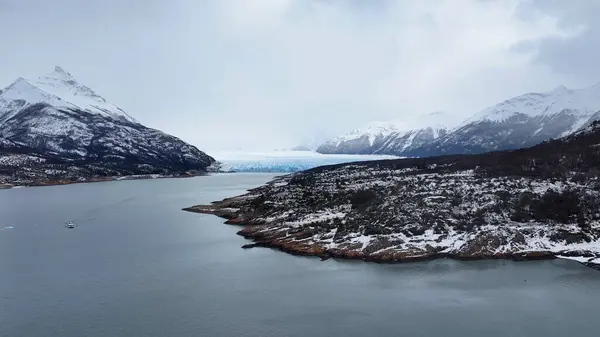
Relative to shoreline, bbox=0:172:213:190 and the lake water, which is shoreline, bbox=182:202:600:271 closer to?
the lake water

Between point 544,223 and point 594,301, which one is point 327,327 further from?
point 544,223

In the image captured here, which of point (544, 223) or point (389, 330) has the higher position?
point (544, 223)

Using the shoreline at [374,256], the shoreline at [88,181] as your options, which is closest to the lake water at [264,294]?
the shoreline at [374,256]

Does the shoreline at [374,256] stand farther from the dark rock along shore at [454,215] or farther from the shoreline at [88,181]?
the shoreline at [88,181]

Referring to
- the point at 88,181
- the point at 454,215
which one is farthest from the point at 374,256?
the point at 88,181

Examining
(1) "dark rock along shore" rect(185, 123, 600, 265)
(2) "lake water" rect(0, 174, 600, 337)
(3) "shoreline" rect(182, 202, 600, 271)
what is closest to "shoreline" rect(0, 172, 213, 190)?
(1) "dark rock along shore" rect(185, 123, 600, 265)

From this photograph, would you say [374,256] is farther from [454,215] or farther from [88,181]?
[88,181]

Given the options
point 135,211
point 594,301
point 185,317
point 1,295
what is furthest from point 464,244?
point 135,211
